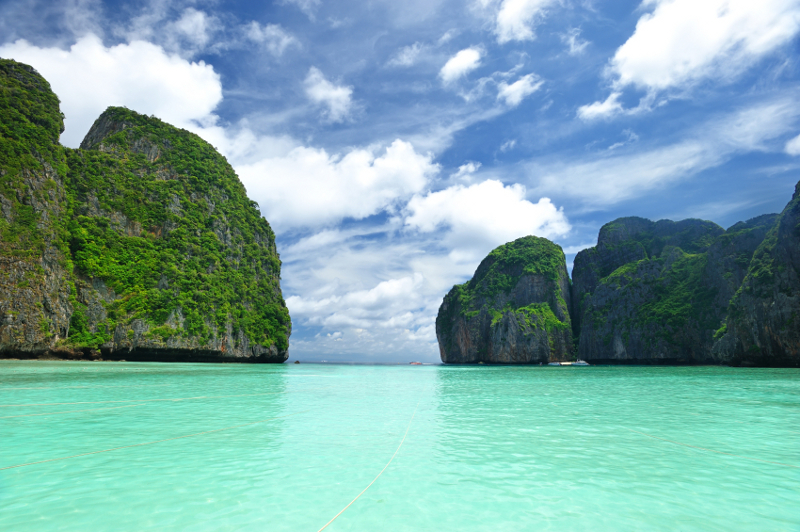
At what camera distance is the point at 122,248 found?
54250 mm

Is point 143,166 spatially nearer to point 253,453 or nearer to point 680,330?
point 253,453

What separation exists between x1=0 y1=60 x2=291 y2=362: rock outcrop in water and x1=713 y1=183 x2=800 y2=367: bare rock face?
70.0m

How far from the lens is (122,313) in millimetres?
49469

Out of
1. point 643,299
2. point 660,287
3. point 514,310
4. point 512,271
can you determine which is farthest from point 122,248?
point 660,287

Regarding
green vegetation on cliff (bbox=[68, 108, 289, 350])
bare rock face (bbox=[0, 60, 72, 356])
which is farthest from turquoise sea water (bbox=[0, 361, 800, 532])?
green vegetation on cliff (bbox=[68, 108, 289, 350])

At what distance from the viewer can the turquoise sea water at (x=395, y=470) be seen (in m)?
4.05

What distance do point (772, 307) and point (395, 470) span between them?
60.1 meters

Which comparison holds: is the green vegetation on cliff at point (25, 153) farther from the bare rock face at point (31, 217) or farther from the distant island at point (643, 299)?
the distant island at point (643, 299)

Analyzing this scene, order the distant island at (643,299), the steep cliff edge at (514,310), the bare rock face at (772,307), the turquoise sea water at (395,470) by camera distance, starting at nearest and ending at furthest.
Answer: the turquoise sea water at (395,470) → the bare rock face at (772,307) → the distant island at (643,299) → the steep cliff edge at (514,310)

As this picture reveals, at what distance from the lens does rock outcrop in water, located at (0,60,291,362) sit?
1661 inches

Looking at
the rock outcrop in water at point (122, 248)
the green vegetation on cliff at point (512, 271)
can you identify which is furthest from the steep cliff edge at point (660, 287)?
the rock outcrop in water at point (122, 248)

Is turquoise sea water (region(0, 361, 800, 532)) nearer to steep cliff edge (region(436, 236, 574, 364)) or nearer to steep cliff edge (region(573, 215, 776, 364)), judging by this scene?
steep cliff edge (region(573, 215, 776, 364))

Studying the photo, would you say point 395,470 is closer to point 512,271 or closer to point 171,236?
point 171,236

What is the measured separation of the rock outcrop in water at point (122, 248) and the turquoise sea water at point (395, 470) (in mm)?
42516
